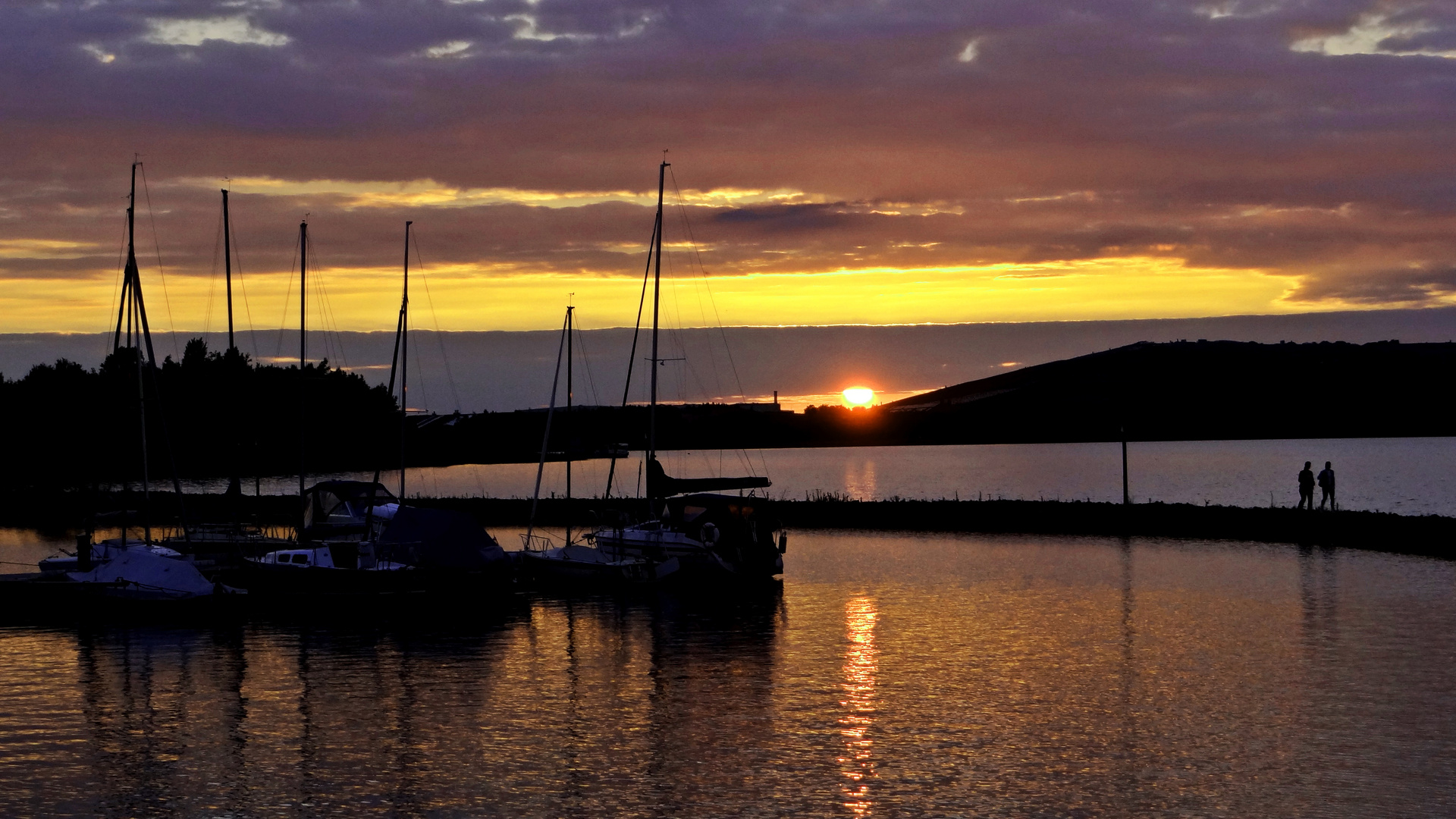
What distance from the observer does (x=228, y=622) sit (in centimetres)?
3994

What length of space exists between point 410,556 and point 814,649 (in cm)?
1480

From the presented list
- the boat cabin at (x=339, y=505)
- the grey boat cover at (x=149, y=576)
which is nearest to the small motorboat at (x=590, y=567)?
the grey boat cover at (x=149, y=576)

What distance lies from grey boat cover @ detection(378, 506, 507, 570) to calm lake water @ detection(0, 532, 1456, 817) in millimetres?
2858

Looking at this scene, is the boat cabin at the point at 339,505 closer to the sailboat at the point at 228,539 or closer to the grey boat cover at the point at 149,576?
the sailboat at the point at 228,539

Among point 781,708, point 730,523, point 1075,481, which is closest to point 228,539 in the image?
point 730,523

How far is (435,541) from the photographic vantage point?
4312 cm

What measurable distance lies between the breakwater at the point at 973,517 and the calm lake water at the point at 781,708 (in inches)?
339

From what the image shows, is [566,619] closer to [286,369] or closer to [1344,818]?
[1344,818]

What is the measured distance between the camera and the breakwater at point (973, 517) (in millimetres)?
52406

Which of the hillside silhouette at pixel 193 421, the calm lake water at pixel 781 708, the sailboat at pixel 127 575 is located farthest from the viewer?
the hillside silhouette at pixel 193 421

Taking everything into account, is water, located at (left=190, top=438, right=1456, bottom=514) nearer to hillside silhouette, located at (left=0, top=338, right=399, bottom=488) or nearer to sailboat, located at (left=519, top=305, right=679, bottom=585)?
hillside silhouette, located at (left=0, top=338, right=399, bottom=488)

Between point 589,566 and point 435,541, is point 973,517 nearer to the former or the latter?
point 589,566

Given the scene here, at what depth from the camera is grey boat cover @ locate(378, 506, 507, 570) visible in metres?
42.8

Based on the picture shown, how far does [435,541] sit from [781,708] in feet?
62.2
